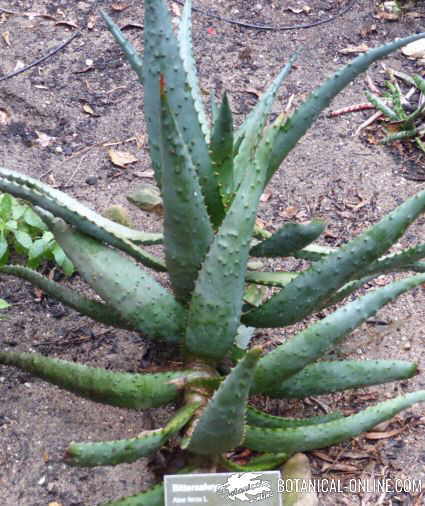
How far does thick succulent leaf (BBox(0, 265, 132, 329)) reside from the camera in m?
1.82

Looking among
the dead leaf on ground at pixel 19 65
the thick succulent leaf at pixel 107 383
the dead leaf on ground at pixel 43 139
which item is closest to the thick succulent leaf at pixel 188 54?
the thick succulent leaf at pixel 107 383

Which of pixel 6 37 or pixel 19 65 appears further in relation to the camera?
pixel 6 37

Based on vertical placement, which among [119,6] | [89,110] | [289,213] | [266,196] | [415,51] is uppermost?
[119,6]

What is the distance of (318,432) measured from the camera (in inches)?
63.2

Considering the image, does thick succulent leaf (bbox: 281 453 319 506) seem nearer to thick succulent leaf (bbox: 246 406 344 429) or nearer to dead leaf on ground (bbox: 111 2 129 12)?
thick succulent leaf (bbox: 246 406 344 429)

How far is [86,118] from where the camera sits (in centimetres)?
329

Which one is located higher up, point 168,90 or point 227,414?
point 168,90

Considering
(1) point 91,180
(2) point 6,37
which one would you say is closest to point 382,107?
(1) point 91,180

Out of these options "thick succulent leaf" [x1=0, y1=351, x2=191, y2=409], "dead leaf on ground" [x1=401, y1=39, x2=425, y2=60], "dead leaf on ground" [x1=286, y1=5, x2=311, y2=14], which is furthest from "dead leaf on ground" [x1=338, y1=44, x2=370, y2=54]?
"thick succulent leaf" [x1=0, y1=351, x2=191, y2=409]

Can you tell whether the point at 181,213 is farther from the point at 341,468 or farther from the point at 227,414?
the point at 341,468

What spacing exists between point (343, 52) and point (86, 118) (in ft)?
4.84

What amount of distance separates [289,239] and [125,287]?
472mm

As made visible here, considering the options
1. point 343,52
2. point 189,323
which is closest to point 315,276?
point 189,323

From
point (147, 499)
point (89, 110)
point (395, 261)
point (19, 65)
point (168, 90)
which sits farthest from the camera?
point (19, 65)
